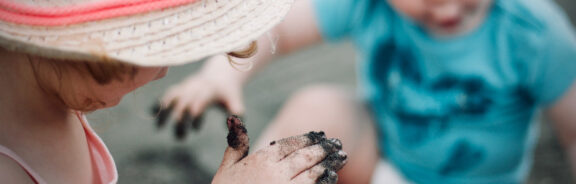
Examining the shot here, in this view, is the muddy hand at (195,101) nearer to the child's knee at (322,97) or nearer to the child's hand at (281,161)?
the child's knee at (322,97)

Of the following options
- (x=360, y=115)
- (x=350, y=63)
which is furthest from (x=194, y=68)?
(x=360, y=115)

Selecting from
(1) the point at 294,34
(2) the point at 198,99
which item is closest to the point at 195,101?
(2) the point at 198,99

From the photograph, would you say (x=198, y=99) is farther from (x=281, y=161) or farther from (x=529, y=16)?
(x=529, y=16)

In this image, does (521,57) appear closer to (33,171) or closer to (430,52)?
(430,52)

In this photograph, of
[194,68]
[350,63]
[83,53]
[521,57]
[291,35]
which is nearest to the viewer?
[83,53]

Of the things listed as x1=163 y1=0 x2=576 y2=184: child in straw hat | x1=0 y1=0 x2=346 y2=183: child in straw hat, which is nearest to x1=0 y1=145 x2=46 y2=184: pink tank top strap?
x1=0 y1=0 x2=346 y2=183: child in straw hat

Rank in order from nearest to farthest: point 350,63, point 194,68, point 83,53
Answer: point 83,53 < point 194,68 < point 350,63

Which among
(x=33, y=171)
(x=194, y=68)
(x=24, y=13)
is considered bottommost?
(x=33, y=171)

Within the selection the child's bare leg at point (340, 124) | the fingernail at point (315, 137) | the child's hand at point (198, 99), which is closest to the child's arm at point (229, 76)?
the child's hand at point (198, 99)
